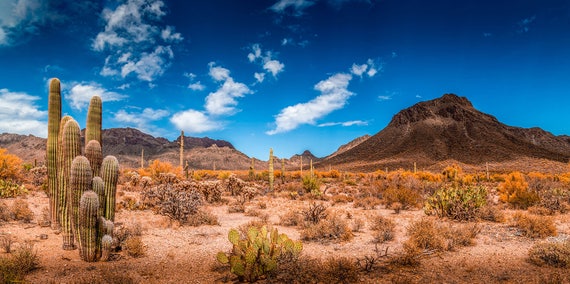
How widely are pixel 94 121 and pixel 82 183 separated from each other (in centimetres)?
197

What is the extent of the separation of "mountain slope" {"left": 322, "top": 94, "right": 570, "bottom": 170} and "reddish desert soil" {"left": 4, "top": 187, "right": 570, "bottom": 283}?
2059 inches

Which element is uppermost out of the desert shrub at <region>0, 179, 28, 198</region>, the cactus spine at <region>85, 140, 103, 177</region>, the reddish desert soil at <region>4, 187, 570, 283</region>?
the cactus spine at <region>85, 140, 103, 177</region>

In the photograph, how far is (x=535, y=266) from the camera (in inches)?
252

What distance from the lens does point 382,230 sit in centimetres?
930

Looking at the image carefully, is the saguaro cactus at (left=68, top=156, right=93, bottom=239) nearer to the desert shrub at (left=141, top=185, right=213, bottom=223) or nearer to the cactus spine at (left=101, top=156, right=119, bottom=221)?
the cactus spine at (left=101, top=156, right=119, bottom=221)

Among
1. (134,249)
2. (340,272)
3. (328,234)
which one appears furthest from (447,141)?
(134,249)

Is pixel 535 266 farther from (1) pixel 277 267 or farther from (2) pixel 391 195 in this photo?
(2) pixel 391 195

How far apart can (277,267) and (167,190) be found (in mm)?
7994

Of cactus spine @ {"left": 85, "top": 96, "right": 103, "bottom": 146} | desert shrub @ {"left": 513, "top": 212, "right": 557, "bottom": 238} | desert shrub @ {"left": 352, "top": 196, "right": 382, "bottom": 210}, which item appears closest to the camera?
cactus spine @ {"left": 85, "top": 96, "right": 103, "bottom": 146}

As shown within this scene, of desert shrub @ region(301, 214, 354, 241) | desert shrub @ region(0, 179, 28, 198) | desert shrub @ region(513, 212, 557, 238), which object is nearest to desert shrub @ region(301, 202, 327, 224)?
desert shrub @ region(301, 214, 354, 241)

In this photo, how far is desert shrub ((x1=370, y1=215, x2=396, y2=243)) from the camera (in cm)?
867

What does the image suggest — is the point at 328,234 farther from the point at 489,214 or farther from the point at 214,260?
the point at 489,214

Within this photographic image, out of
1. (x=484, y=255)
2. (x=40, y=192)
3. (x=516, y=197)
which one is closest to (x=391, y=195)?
(x=516, y=197)

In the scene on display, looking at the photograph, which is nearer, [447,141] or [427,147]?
[427,147]
